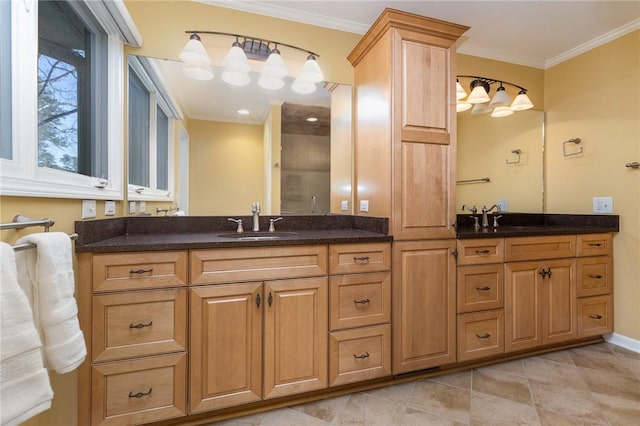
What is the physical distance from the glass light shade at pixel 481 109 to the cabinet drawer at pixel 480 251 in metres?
1.27

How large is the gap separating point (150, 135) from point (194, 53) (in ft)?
2.05

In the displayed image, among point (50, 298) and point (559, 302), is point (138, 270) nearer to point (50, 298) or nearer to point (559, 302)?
point (50, 298)

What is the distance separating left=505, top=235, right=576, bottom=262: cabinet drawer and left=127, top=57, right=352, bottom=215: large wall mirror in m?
1.18

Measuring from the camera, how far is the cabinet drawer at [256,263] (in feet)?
4.86

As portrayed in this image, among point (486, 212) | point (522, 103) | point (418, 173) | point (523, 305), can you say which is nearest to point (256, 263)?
point (418, 173)

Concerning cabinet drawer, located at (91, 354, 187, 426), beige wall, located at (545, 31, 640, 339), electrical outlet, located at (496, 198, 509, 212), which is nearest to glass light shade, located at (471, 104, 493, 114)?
beige wall, located at (545, 31, 640, 339)

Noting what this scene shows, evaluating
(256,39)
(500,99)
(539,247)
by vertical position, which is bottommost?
(539,247)

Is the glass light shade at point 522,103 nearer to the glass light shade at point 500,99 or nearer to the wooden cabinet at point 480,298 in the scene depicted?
the glass light shade at point 500,99

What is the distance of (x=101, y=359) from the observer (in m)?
1.35

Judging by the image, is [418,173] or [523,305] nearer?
[418,173]

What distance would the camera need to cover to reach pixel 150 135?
2.10 metres

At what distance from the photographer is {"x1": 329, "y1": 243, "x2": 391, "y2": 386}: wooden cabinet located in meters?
1.70

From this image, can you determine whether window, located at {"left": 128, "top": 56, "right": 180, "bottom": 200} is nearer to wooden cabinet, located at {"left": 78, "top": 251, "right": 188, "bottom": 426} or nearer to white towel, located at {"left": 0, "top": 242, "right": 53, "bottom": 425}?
wooden cabinet, located at {"left": 78, "top": 251, "right": 188, "bottom": 426}

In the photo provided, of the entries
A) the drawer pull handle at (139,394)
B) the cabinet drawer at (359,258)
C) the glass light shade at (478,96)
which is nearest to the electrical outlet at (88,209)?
the drawer pull handle at (139,394)
